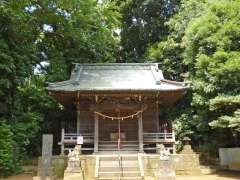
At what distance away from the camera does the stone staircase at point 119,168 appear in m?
14.9

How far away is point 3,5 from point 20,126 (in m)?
6.63

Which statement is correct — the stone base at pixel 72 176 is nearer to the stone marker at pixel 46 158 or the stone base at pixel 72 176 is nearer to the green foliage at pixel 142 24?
the stone marker at pixel 46 158

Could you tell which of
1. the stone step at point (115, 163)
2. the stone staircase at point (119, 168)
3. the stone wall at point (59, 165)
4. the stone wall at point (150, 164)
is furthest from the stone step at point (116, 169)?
the stone wall at point (59, 165)

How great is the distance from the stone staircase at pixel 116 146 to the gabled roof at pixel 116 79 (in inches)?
131

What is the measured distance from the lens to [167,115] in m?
24.3

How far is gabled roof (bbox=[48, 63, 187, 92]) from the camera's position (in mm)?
17689

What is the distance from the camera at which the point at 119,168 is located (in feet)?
51.0

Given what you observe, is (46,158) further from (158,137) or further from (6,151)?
(158,137)

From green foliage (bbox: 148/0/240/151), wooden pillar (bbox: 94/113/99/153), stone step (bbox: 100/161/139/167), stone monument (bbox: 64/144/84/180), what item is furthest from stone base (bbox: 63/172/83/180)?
green foliage (bbox: 148/0/240/151)

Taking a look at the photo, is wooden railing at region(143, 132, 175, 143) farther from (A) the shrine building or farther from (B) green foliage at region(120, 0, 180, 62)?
(B) green foliage at region(120, 0, 180, 62)

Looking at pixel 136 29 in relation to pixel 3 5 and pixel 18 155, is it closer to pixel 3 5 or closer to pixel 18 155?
pixel 3 5

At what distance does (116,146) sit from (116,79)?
158 inches

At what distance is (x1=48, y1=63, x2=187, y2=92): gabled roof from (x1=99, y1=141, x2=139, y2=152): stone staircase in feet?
11.0

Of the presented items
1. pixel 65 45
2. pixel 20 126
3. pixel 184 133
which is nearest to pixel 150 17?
pixel 65 45
